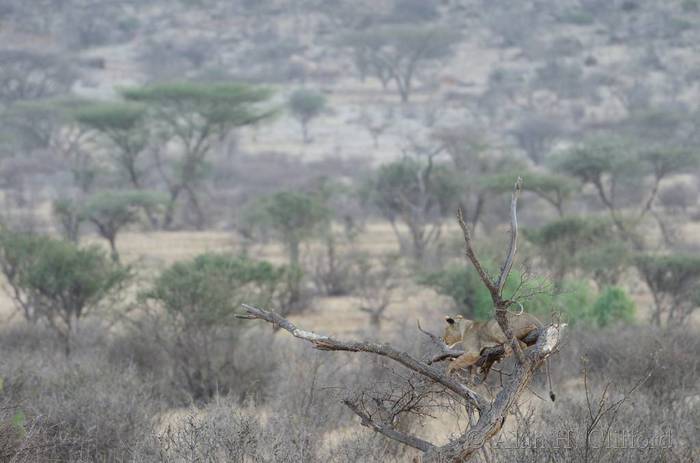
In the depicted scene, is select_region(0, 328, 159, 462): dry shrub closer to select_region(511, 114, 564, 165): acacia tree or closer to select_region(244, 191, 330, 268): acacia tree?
select_region(244, 191, 330, 268): acacia tree

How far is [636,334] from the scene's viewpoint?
969 cm

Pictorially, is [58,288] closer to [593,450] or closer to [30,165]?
[593,450]

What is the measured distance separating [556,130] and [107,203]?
23820 millimetres

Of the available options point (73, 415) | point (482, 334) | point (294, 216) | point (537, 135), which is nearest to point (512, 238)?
point (482, 334)

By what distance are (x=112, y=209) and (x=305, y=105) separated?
863 inches

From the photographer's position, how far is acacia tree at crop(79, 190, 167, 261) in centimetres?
2109

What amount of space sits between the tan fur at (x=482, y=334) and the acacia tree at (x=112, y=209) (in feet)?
59.3

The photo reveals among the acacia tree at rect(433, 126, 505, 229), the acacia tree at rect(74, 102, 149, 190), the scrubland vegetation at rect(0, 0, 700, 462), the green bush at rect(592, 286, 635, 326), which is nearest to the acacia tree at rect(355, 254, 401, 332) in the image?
the scrubland vegetation at rect(0, 0, 700, 462)

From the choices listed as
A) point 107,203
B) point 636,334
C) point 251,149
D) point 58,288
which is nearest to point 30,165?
point 251,149

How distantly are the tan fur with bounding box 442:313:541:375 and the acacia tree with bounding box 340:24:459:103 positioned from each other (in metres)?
46.0

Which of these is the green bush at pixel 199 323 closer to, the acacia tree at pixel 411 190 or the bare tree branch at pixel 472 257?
the bare tree branch at pixel 472 257

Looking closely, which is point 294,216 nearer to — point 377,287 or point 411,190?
point 411,190

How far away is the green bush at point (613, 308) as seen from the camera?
12.6 metres

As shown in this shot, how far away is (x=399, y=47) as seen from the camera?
4950 cm
